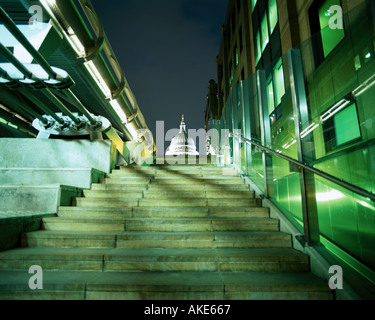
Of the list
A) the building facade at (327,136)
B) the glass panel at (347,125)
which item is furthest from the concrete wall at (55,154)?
the glass panel at (347,125)

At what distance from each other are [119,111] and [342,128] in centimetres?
1072

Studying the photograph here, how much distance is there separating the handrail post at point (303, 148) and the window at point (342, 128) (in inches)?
11.6

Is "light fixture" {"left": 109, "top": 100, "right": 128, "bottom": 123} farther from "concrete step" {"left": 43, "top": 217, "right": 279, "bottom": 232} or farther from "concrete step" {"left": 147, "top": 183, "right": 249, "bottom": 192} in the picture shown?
"concrete step" {"left": 43, "top": 217, "right": 279, "bottom": 232}

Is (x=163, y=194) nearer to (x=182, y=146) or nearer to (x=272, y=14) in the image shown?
(x=272, y=14)

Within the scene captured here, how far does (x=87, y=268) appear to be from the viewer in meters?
2.73

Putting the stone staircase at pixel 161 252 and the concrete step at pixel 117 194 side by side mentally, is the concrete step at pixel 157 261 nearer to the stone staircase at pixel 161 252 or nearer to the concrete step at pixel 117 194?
the stone staircase at pixel 161 252

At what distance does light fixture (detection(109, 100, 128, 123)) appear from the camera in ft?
34.9

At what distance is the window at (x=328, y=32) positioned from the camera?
A: 17.5 ft

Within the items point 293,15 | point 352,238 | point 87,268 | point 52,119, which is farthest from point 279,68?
point 87,268

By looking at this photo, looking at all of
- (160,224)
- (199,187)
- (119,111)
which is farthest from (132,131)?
(160,224)

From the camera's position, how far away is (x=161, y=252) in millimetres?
2973
